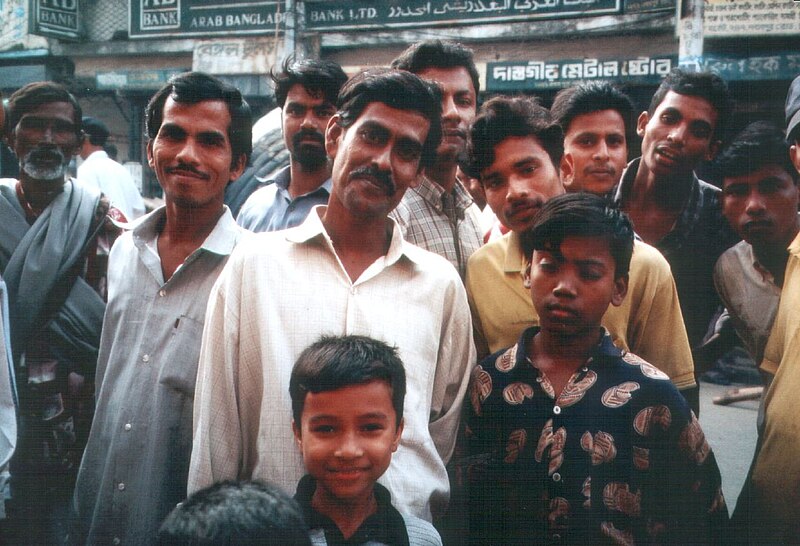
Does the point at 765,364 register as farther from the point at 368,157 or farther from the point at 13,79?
the point at 13,79

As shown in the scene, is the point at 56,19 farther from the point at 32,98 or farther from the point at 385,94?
the point at 385,94

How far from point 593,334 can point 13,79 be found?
1341cm

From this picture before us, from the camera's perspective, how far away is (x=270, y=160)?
171 inches

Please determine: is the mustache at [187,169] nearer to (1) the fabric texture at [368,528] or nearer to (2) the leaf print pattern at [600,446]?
(1) the fabric texture at [368,528]

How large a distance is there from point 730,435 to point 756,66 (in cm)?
419

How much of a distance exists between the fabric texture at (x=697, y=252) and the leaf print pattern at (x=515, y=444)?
1.24 meters

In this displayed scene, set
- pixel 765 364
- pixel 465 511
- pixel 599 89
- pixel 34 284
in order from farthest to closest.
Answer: pixel 599 89, pixel 34 284, pixel 765 364, pixel 465 511

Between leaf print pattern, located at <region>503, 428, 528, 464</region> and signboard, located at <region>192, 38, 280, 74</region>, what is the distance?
32.2 ft

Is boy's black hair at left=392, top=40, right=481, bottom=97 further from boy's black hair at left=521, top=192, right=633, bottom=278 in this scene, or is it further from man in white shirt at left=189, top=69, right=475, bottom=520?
boy's black hair at left=521, top=192, right=633, bottom=278

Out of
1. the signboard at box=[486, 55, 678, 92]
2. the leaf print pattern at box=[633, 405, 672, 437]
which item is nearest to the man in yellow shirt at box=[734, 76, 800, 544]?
the leaf print pattern at box=[633, 405, 672, 437]

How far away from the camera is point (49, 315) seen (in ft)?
9.00

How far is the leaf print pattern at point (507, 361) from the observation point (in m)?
2.13

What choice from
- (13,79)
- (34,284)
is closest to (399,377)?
(34,284)

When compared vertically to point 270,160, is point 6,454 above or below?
below
